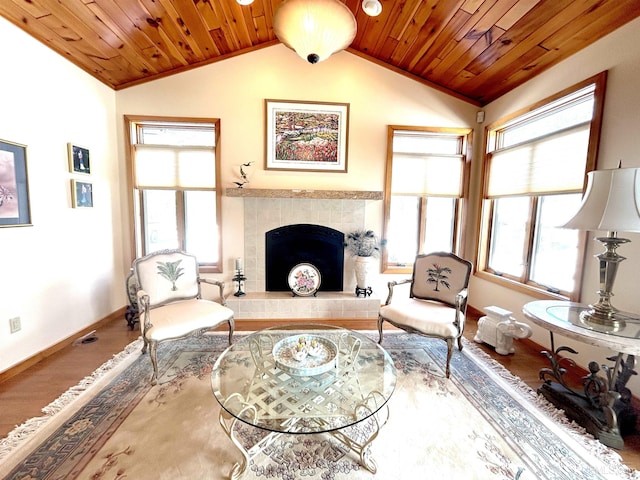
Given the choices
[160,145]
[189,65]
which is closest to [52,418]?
[160,145]

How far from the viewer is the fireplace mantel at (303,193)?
3.09 m

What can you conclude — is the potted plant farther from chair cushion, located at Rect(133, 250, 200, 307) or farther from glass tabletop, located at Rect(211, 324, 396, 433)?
chair cushion, located at Rect(133, 250, 200, 307)

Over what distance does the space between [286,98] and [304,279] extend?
227 cm

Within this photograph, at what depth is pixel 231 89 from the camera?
10.5 feet

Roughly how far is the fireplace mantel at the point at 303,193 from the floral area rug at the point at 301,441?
1.94 m

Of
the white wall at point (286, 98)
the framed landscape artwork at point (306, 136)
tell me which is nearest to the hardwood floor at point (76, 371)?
the white wall at point (286, 98)

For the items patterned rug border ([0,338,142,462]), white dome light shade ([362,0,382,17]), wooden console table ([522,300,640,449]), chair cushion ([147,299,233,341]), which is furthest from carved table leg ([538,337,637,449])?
patterned rug border ([0,338,142,462])

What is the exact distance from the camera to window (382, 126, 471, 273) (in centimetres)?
343

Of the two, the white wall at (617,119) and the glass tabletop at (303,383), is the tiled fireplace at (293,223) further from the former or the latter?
the white wall at (617,119)

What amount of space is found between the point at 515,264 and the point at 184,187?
159 inches

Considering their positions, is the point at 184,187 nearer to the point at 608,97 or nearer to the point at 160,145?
the point at 160,145

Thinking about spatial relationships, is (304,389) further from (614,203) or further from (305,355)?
(614,203)

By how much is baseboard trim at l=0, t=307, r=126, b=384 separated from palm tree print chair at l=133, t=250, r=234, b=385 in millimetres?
823

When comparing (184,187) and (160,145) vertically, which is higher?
(160,145)
